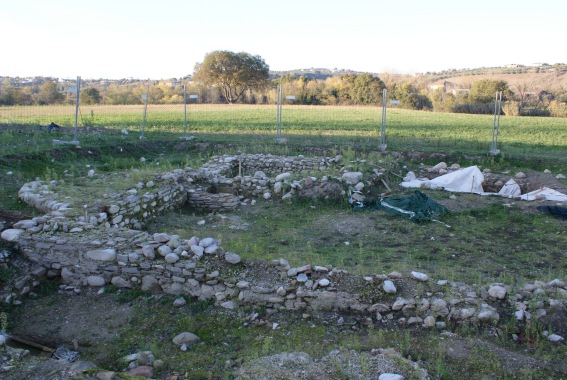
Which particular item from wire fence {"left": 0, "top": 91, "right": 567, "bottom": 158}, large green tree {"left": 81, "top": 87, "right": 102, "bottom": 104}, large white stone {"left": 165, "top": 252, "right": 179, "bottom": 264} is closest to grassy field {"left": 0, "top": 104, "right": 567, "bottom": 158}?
wire fence {"left": 0, "top": 91, "right": 567, "bottom": 158}

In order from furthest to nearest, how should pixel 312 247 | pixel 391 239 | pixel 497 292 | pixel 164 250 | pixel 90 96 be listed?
pixel 90 96
pixel 391 239
pixel 312 247
pixel 164 250
pixel 497 292

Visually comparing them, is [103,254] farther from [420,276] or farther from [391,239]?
[391,239]

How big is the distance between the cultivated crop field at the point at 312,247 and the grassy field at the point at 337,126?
0.26m

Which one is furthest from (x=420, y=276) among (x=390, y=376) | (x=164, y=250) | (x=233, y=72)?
(x=233, y=72)

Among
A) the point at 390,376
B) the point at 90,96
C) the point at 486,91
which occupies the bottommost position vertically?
the point at 390,376

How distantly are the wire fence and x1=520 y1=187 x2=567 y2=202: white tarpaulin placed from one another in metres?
4.96

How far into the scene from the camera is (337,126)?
1006 inches

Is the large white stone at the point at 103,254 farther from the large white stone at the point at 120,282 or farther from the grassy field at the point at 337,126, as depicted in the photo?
the grassy field at the point at 337,126

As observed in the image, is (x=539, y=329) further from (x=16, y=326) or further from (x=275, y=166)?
(x=275, y=166)

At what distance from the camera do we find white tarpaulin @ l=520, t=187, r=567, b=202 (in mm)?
12031

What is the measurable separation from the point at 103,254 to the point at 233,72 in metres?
50.7

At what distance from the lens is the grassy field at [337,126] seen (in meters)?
19.2

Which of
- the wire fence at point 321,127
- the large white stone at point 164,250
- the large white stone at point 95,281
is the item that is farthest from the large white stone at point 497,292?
the wire fence at point 321,127

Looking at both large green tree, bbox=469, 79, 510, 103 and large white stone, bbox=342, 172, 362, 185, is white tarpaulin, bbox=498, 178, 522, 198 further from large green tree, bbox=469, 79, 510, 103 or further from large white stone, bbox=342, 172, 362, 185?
large green tree, bbox=469, 79, 510, 103
